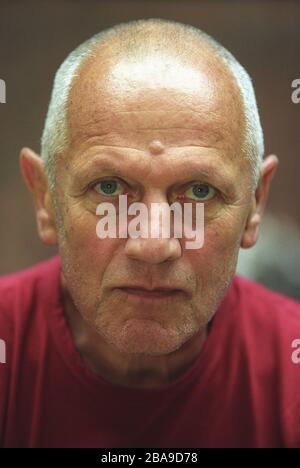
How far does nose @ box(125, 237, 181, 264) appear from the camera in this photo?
1.08 meters

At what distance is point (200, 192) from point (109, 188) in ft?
0.57

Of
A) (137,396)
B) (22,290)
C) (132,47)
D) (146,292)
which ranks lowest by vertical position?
(137,396)

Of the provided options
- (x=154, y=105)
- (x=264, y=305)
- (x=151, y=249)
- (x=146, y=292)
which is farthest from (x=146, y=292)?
(x=264, y=305)

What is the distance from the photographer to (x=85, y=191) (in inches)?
46.4

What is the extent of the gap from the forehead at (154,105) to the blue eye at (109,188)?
0.08m

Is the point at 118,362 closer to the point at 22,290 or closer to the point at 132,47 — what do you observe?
the point at 22,290

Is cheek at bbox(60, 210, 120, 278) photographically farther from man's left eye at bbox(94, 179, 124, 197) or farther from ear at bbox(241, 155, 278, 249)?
ear at bbox(241, 155, 278, 249)

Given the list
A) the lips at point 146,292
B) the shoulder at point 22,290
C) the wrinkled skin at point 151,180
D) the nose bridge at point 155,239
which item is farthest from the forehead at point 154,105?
the shoulder at point 22,290

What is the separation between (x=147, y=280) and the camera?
44.3 inches

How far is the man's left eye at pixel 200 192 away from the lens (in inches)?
45.4

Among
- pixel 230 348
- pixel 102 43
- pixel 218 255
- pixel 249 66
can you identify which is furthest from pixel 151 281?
pixel 249 66

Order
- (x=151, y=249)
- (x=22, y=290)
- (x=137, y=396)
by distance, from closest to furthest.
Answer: (x=151, y=249) < (x=137, y=396) < (x=22, y=290)

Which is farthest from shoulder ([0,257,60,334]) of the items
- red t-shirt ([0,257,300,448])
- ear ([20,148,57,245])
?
ear ([20,148,57,245])

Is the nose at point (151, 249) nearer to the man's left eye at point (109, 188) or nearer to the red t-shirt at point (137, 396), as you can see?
the man's left eye at point (109, 188)
